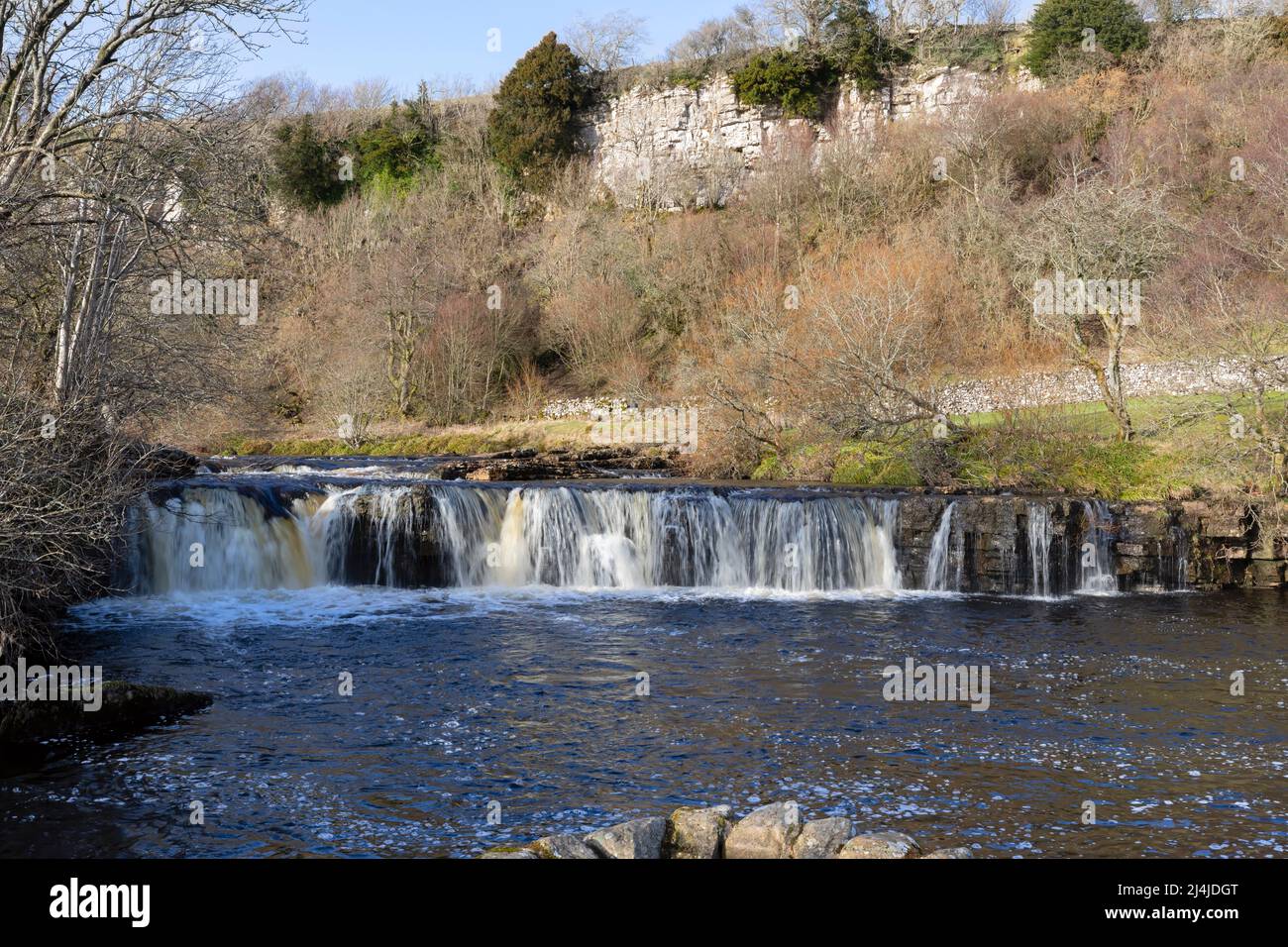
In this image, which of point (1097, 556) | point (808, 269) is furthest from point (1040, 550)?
point (808, 269)

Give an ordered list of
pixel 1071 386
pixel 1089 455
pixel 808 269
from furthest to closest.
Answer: pixel 808 269 → pixel 1071 386 → pixel 1089 455

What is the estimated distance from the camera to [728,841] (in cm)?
662

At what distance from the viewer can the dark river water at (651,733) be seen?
7.59 meters

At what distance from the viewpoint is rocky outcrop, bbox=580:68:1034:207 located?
4978 centimetres

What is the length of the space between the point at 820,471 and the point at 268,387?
27643 millimetres

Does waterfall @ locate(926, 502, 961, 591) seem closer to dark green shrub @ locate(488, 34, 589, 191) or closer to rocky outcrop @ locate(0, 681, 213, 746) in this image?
rocky outcrop @ locate(0, 681, 213, 746)

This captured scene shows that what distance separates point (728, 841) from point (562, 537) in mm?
12326

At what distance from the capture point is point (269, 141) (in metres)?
16.7

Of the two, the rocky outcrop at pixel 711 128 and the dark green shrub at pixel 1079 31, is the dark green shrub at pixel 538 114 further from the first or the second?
the dark green shrub at pixel 1079 31

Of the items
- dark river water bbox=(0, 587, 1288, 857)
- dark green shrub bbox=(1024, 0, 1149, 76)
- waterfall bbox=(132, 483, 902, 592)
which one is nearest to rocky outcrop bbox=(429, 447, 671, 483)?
waterfall bbox=(132, 483, 902, 592)

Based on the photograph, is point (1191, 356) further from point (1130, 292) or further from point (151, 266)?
point (151, 266)

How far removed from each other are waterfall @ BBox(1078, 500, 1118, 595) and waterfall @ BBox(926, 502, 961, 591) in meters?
2.20

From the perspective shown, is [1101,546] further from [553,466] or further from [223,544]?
[223,544]

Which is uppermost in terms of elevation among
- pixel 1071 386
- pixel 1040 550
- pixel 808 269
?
pixel 808 269
